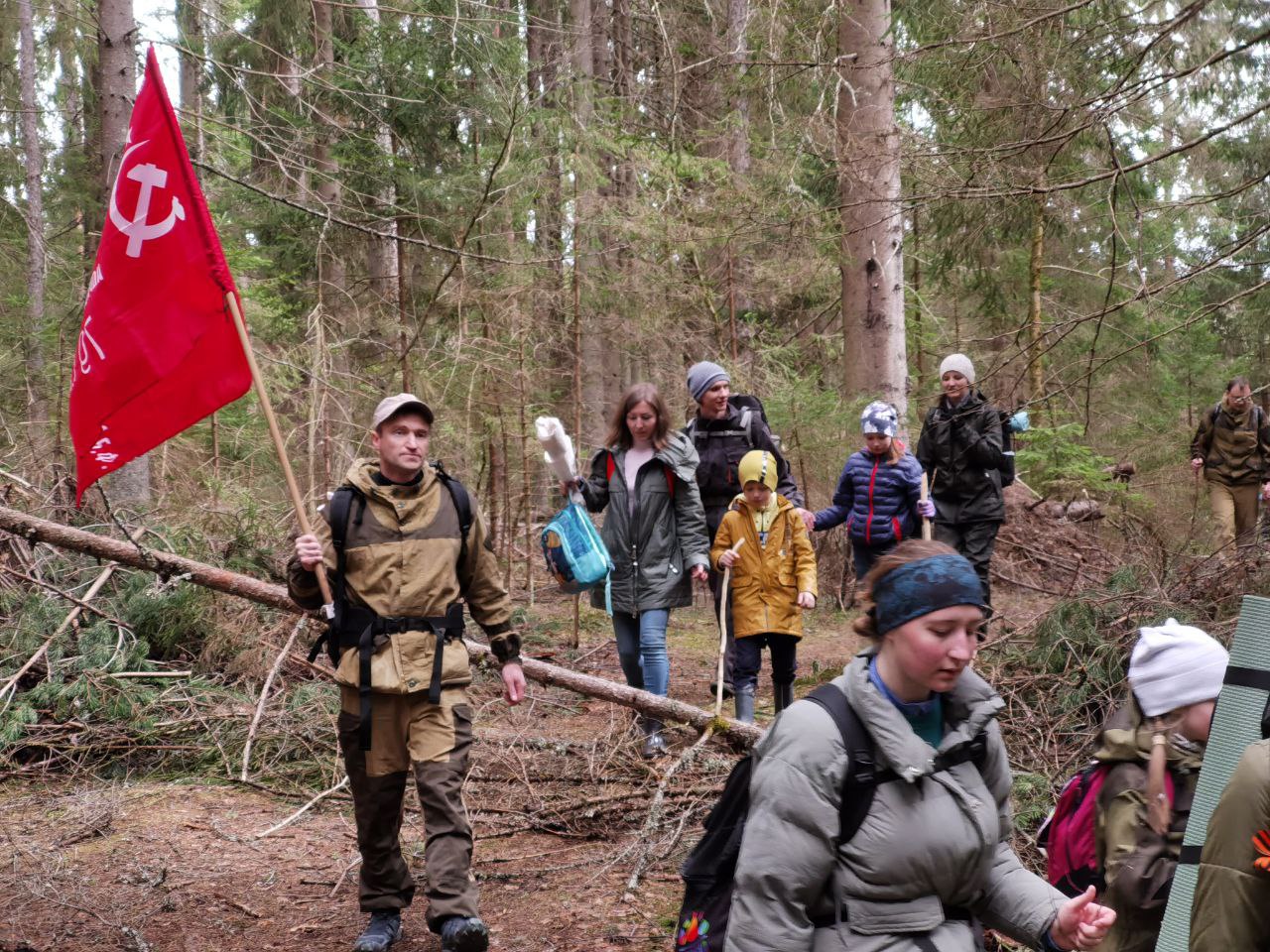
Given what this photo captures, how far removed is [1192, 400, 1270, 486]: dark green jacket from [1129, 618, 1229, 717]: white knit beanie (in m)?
9.99

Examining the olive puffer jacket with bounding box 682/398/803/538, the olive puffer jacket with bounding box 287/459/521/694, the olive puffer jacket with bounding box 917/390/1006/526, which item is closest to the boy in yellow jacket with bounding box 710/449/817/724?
the olive puffer jacket with bounding box 682/398/803/538

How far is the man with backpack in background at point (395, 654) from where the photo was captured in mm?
4531

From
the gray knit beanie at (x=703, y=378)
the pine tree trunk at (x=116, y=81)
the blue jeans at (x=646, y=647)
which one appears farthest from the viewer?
the pine tree trunk at (x=116, y=81)

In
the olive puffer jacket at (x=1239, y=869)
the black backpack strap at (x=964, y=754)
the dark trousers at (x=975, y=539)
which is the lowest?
the olive puffer jacket at (x=1239, y=869)

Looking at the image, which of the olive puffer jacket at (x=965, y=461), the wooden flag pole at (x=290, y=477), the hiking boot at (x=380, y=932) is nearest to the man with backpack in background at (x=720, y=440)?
the olive puffer jacket at (x=965, y=461)

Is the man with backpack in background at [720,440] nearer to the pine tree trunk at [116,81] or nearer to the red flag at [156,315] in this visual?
the red flag at [156,315]

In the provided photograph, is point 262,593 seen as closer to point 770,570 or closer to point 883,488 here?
point 770,570

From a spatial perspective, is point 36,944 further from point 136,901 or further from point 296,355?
point 296,355

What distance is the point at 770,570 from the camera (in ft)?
24.0

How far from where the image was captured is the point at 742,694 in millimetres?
7281

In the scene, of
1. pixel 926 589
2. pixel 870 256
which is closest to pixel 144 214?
pixel 926 589

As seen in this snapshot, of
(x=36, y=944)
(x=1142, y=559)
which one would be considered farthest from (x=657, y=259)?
(x=36, y=944)

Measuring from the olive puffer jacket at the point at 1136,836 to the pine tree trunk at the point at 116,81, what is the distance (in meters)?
8.20

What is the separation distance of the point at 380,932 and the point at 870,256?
8.18m
